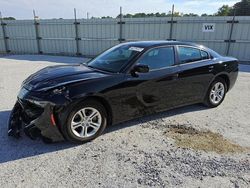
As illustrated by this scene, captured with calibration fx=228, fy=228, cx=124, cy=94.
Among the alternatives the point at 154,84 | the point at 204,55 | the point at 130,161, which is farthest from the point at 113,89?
the point at 204,55

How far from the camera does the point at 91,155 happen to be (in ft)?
10.4

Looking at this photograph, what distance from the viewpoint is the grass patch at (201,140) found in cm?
337

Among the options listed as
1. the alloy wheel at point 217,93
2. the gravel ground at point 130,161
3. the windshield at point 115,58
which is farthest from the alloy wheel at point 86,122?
the alloy wheel at point 217,93

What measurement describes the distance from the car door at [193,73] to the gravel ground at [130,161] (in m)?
0.59

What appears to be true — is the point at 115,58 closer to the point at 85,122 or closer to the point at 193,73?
the point at 85,122

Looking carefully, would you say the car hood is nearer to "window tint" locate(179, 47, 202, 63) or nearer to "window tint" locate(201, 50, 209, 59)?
"window tint" locate(179, 47, 202, 63)

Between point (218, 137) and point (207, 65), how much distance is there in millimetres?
1635

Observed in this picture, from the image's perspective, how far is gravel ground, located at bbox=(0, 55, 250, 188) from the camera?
8.75 ft

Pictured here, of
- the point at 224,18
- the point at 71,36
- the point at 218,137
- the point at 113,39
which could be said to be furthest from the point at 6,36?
the point at 218,137

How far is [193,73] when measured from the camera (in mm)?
4465

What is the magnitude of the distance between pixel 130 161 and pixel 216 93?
293cm

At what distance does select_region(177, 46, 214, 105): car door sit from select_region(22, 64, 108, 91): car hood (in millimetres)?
1632

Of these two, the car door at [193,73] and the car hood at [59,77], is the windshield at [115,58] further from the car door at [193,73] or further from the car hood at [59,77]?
the car door at [193,73]

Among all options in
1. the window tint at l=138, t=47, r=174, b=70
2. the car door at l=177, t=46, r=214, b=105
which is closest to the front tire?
the window tint at l=138, t=47, r=174, b=70
